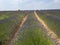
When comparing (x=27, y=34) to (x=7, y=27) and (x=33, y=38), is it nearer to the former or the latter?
(x=33, y=38)

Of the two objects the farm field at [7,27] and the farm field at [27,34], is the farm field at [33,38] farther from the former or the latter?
the farm field at [7,27]

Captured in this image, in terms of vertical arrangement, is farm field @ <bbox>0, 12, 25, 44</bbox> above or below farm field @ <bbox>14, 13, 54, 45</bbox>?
below

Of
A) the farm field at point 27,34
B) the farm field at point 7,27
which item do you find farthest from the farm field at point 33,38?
the farm field at point 7,27

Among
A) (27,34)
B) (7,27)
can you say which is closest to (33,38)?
(27,34)

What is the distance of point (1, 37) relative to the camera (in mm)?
25219

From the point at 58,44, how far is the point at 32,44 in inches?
137

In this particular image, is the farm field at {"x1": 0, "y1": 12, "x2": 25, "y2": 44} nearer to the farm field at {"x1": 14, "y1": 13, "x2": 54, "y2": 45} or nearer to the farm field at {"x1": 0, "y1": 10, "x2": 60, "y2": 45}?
the farm field at {"x1": 0, "y1": 10, "x2": 60, "y2": 45}

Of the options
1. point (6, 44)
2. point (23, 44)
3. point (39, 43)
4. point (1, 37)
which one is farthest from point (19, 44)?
point (1, 37)

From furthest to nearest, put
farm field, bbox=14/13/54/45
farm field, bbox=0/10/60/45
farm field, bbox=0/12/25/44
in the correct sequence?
farm field, bbox=0/12/25/44
farm field, bbox=0/10/60/45
farm field, bbox=14/13/54/45

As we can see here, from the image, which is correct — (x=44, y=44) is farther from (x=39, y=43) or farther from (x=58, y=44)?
(x=58, y=44)

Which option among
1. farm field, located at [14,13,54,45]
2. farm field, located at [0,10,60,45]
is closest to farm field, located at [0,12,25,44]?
farm field, located at [0,10,60,45]

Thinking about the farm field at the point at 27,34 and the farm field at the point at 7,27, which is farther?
the farm field at the point at 7,27

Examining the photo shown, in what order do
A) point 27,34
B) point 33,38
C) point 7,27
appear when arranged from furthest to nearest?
point 7,27 < point 27,34 < point 33,38

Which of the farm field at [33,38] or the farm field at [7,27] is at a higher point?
the farm field at [33,38]
